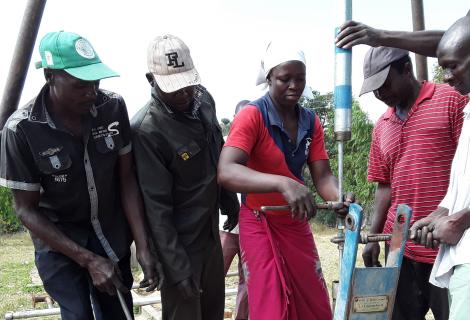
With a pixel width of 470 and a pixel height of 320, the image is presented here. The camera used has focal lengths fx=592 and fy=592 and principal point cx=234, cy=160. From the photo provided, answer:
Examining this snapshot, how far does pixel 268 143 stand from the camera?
2.95 meters

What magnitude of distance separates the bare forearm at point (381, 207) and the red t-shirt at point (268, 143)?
0.54 metres

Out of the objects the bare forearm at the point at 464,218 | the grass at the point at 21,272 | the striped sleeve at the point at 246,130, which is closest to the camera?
the bare forearm at the point at 464,218

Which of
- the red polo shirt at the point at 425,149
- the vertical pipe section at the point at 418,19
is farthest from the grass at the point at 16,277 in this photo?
the vertical pipe section at the point at 418,19

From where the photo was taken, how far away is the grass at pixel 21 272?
641 cm

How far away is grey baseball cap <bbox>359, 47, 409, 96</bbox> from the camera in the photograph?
3.00 metres

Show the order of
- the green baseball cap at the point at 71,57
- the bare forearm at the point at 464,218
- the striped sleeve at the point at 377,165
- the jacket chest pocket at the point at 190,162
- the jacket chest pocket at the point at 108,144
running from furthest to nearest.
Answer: the striped sleeve at the point at 377,165 → the jacket chest pocket at the point at 190,162 → the jacket chest pocket at the point at 108,144 → the green baseball cap at the point at 71,57 → the bare forearm at the point at 464,218

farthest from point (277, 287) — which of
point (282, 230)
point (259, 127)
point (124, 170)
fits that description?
point (124, 170)

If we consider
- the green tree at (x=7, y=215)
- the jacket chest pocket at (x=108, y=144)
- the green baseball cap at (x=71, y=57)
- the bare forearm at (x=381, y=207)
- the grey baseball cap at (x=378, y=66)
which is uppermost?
the green baseball cap at (x=71, y=57)

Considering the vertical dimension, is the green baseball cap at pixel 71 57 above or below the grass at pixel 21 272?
above

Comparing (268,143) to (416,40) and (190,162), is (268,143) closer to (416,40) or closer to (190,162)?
Result: (190,162)

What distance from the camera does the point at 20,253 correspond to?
11430 millimetres

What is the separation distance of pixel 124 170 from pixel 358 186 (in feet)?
52.7

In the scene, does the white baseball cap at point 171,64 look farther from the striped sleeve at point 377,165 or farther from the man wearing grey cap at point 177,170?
the striped sleeve at point 377,165

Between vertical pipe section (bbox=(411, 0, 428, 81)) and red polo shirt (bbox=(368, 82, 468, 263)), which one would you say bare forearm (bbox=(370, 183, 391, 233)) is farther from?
vertical pipe section (bbox=(411, 0, 428, 81))
